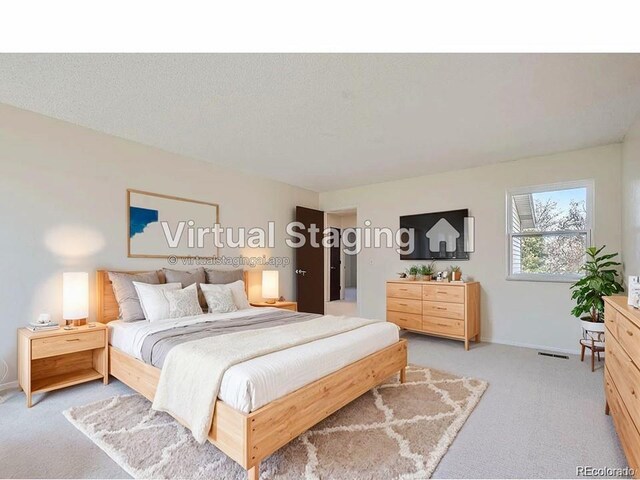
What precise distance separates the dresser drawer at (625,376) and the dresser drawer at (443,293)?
1.84m

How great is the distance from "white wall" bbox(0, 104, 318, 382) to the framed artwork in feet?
0.30

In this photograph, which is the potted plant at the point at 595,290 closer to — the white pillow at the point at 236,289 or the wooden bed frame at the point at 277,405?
the wooden bed frame at the point at 277,405

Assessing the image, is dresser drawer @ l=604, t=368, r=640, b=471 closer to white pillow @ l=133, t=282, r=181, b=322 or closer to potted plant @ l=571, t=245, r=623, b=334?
potted plant @ l=571, t=245, r=623, b=334

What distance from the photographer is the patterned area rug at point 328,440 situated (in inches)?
67.7

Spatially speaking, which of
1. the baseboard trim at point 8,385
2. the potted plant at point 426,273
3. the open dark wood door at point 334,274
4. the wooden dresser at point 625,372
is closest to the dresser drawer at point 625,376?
the wooden dresser at point 625,372

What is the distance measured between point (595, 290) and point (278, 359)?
333cm

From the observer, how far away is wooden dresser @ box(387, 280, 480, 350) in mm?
4035

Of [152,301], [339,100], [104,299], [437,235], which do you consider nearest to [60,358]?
[104,299]

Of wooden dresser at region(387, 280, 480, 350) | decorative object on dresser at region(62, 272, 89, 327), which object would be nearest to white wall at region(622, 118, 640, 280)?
wooden dresser at region(387, 280, 480, 350)

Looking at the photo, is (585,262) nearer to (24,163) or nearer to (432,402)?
(432,402)

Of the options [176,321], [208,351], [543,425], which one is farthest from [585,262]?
[176,321]

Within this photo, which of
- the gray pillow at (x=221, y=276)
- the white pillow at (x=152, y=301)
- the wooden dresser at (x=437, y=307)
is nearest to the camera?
the white pillow at (x=152, y=301)

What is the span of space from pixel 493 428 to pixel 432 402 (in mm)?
456
